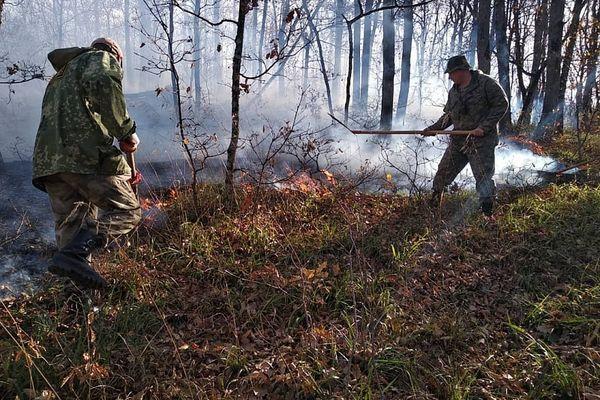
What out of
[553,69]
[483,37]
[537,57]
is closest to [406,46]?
[537,57]

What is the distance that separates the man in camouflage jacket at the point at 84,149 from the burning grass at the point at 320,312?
0.41 metres

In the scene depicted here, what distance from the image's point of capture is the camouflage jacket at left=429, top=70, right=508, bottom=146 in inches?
187

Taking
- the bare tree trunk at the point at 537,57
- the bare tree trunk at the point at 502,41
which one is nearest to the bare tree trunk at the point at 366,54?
the bare tree trunk at the point at 502,41

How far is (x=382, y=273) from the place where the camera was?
11.2 feet

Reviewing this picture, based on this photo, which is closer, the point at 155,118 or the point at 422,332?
the point at 422,332

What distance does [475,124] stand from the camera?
5.00 meters

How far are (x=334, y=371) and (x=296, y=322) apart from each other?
0.61m

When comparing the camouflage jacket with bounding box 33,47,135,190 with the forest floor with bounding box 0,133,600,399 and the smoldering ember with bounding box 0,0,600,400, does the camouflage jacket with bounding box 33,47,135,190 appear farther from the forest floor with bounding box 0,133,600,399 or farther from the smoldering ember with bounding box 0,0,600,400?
the forest floor with bounding box 0,133,600,399

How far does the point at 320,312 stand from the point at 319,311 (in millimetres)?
10

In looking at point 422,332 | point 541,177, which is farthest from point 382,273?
point 541,177

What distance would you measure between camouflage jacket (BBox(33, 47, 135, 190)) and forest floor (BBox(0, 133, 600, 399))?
853mm

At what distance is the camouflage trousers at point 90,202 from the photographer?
115 inches

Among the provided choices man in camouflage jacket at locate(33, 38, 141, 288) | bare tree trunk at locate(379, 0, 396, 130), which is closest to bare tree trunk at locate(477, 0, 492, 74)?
bare tree trunk at locate(379, 0, 396, 130)

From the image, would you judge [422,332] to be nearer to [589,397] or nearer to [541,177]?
[589,397]
